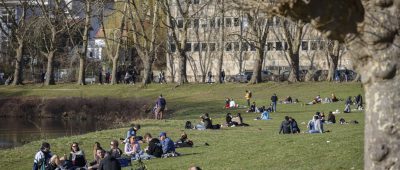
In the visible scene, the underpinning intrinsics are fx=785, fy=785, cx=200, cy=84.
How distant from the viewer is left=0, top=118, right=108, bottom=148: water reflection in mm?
44625

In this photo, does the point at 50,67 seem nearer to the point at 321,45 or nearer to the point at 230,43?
the point at 230,43

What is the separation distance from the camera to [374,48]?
11.5 metres


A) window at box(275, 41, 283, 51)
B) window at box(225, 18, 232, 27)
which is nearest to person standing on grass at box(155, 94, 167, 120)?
window at box(225, 18, 232, 27)

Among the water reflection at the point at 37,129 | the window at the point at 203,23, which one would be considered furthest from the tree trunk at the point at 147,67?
the water reflection at the point at 37,129

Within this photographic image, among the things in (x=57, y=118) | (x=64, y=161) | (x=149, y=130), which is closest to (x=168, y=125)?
(x=149, y=130)

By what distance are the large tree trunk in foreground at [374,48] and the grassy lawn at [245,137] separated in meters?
8.75

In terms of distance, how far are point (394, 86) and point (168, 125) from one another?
31.5 m

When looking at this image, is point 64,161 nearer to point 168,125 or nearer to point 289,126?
point 289,126

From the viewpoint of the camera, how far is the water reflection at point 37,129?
1757 inches

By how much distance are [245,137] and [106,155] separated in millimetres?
12175

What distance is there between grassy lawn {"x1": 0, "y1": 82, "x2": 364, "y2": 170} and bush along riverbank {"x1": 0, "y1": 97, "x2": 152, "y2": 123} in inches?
103

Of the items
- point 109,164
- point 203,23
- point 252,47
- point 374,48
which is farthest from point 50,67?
point 374,48

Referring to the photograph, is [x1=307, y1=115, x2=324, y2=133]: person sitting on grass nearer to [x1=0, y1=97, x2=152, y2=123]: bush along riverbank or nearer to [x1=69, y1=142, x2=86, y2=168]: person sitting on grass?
[x1=69, y1=142, x2=86, y2=168]: person sitting on grass

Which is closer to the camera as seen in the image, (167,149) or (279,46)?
(167,149)
